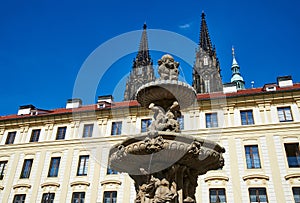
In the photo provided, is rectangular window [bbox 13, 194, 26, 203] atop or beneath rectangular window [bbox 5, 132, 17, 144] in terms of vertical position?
beneath

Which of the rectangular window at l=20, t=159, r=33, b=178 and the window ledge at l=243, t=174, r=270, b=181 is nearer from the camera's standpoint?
the window ledge at l=243, t=174, r=270, b=181

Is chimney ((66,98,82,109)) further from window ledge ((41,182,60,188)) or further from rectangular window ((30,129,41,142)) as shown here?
window ledge ((41,182,60,188))

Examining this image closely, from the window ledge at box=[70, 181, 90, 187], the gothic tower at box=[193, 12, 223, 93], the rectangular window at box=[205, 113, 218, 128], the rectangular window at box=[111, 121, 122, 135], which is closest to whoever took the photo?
the window ledge at box=[70, 181, 90, 187]

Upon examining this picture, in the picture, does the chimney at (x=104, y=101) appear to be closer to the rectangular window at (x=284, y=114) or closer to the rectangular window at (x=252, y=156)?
the rectangular window at (x=252, y=156)

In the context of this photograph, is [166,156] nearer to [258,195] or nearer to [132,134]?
[258,195]

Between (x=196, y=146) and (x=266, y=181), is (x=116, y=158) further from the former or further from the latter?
(x=266, y=181)

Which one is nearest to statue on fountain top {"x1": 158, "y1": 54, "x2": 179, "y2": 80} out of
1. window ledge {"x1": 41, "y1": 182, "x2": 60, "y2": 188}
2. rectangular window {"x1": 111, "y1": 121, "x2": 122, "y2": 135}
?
rectangular window {"x1": 111, "y1": 121, "x2": 122, "y2": 135}

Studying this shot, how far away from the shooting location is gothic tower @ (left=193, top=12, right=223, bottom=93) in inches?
2347

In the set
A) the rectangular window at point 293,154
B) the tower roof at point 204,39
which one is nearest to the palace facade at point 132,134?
the rectangular window at point 293,154

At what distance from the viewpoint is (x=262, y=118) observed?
2252 cm

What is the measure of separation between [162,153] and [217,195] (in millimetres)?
15596

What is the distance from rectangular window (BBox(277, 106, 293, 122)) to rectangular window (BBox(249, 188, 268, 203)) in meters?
5.65

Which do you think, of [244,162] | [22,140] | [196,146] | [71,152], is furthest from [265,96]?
[22,140]

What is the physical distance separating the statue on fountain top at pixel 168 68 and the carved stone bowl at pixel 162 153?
2.28 meters
